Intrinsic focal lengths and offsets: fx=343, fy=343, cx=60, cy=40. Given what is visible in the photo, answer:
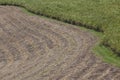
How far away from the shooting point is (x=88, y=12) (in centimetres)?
2356

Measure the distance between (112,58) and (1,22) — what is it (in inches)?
407

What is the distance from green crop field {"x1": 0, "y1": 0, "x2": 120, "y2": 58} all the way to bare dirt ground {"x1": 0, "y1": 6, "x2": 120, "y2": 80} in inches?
35.7

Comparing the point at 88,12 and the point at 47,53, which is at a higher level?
the point at 88,12

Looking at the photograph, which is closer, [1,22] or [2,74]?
[2,74]

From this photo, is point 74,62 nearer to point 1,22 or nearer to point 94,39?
point 94,39

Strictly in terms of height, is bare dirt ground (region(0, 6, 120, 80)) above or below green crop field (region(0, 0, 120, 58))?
below

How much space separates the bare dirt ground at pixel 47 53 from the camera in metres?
14.4

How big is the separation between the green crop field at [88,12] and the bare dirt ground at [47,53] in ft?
2.98

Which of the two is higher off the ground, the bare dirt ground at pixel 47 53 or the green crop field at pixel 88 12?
the green crop field at pixel 88 12

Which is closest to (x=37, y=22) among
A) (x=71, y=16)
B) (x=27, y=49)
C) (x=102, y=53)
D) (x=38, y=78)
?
(x=71, y=16)

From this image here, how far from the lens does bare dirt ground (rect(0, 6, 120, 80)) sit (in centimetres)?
1438

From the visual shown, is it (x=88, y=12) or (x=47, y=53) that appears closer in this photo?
(x=47, y=53)

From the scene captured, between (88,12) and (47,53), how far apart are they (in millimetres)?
7499

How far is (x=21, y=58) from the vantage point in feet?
54.6
